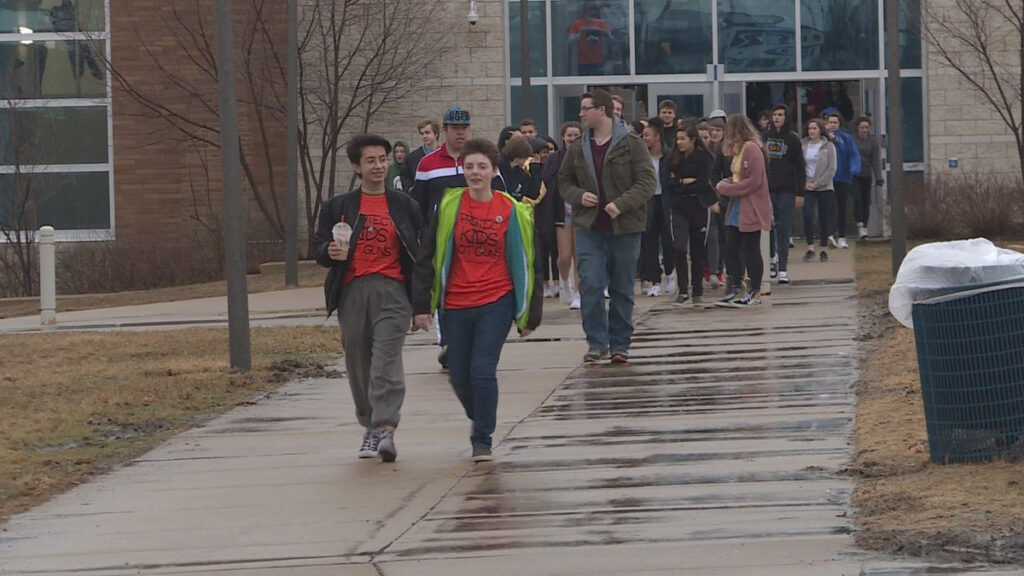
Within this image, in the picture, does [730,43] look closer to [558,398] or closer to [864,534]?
[558,398]

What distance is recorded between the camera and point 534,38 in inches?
1216

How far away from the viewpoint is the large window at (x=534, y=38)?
30.8 m

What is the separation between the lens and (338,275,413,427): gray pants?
9.24 meters

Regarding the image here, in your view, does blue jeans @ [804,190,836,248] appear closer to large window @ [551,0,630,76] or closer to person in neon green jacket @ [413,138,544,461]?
large window @ [551,0,630,76]

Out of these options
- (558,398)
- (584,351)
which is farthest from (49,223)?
(558,398)

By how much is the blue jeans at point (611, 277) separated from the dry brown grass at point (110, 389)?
2367mm

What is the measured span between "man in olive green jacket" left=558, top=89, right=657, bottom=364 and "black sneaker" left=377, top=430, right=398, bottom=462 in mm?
3412

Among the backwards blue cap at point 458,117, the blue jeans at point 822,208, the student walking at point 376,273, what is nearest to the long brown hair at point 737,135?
the backwards blue cap at point 458,117

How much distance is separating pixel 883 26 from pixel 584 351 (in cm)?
1815

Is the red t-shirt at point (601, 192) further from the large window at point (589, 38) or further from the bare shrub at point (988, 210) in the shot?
the large window at point (589, 38)

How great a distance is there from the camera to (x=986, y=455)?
25.7ft

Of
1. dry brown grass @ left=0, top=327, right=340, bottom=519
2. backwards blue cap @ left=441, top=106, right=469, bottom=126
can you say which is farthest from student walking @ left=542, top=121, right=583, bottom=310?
backwards blue cap @ left=441, top=106, right=469, bottom=126

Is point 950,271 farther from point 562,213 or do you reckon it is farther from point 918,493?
point 562,213

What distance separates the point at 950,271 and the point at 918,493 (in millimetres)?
1192
